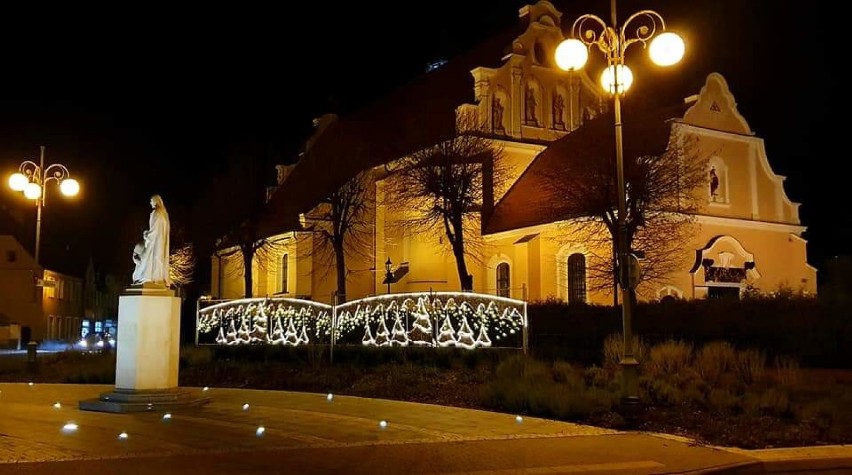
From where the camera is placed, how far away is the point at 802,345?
73.8 ft

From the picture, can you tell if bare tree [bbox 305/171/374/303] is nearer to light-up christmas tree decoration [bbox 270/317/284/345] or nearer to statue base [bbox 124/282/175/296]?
light-up christmas tree decoration [bbox 270/317/284/345]

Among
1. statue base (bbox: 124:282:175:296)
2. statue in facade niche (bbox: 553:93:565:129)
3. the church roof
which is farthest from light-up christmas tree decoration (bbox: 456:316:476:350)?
statue in facade niche (bbox: 553:93:565:129)

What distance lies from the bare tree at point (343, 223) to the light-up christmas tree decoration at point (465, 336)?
1702 cm

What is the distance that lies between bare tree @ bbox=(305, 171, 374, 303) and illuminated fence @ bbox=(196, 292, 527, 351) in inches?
414

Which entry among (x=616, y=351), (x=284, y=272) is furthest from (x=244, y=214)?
(x=616, y=351)

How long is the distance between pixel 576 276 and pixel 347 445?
23.6 m

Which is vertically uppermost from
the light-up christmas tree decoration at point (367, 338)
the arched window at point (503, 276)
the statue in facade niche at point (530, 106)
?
the statue in facade niche at point (530, 106)

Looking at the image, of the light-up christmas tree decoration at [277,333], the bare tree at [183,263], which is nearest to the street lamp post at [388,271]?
the light-up christmas tree decoration at [277,333]

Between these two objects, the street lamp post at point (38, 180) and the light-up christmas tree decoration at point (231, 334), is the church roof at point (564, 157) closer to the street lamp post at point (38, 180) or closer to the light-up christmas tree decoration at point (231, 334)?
the light-up christmas tree decoration at point (231, 334)

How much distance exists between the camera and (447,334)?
22469 millimetres

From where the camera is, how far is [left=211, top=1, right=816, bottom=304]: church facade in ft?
106

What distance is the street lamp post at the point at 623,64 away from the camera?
13812 mm

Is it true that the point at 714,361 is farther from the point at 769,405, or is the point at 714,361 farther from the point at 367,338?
the point at 367,338

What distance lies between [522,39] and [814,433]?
30803 mm
